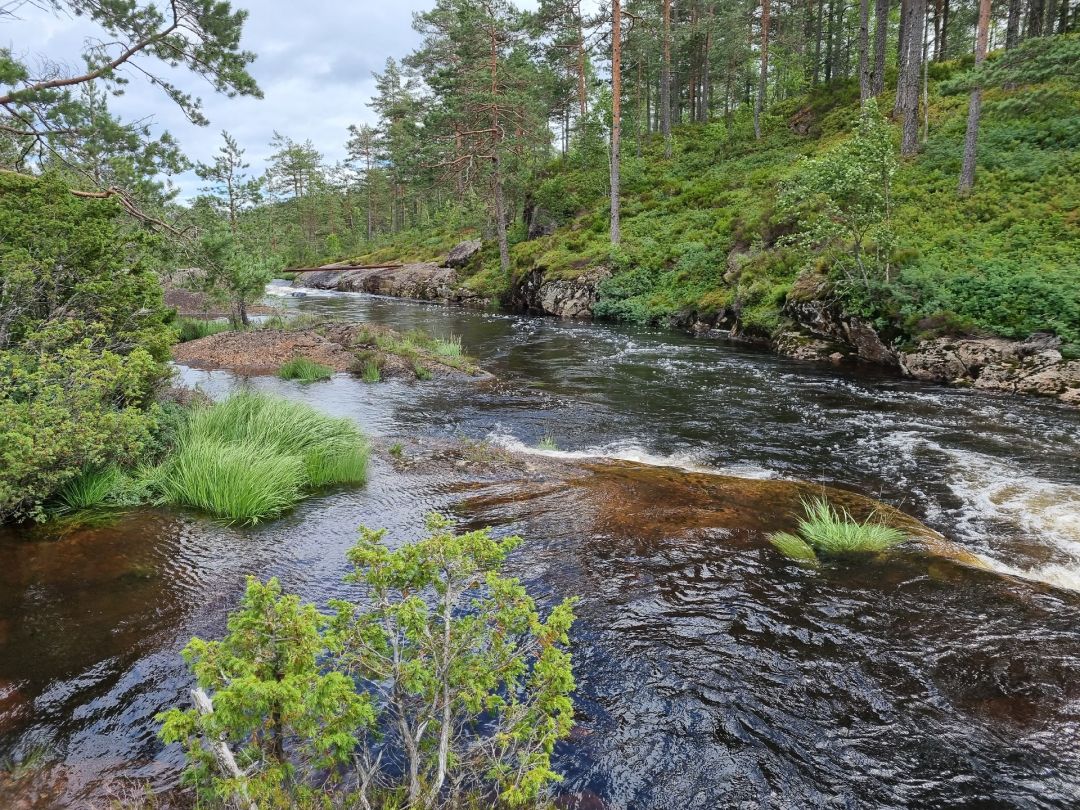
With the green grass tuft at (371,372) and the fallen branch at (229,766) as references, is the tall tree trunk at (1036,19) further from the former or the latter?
the fallen branch at (229,766)

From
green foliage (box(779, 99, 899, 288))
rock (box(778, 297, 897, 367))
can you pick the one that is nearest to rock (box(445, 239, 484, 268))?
rock (box(778, 297, 897, 367))

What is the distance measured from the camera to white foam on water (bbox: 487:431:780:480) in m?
8.45

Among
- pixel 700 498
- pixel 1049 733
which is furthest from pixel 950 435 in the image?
pixel 1049 733

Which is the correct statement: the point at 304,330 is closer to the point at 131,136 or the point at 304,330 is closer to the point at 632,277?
the point at 131,136

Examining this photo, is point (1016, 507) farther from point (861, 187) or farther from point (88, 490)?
point (88, 490)

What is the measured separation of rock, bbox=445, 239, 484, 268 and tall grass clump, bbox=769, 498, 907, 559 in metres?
35.6

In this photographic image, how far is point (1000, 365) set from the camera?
12242 millimetres

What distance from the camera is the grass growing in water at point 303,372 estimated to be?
1442 cm

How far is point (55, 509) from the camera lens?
242 inches

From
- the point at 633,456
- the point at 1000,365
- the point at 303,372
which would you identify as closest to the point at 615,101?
the point at 303,372

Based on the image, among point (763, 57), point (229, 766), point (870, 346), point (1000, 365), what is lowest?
point (229, 766)

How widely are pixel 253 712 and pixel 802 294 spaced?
1760 cm

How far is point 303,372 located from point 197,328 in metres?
8.08

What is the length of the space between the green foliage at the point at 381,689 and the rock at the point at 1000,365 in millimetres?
12792
